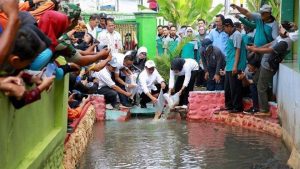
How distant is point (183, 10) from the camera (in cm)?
2433

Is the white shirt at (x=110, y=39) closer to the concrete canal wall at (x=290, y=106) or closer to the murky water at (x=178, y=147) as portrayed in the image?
the murky water at (x=178, y=147)

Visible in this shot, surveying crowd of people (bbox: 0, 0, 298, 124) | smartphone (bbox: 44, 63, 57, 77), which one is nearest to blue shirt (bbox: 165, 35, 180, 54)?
crowd of people (bbox: 0, 0, 298, 124)

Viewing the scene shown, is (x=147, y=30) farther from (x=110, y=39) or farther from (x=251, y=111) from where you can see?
(x=251, y=111)

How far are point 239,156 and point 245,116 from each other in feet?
8.77

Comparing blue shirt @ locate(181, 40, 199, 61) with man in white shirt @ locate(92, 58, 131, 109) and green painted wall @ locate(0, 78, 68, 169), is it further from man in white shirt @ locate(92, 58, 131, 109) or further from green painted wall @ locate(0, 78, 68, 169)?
green painted wall @ locate(0, 78, 68, 169)

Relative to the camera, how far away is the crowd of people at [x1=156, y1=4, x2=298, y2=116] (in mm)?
11336

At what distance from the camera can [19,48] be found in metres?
4.70

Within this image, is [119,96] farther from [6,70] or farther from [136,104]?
[6,70]

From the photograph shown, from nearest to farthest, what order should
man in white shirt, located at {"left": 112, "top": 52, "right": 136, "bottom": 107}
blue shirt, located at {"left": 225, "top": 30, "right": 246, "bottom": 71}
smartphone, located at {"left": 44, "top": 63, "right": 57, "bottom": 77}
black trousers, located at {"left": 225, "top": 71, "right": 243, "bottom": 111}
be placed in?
smartphone, located at {"left": 44, "top": 63, "right": 57, "bottom": 77}, blue shirt, located at {"left": 225, "top": 30, "right": 246, "bottom": 71}, black trousers, located at {"left": 225, "top": 71, "right": 243, "bottom": 111}, man in white shirt, located at {"left": 112, "top": 52, "right": 136, "bottom": 107}

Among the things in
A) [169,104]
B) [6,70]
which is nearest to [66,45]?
[6,70]

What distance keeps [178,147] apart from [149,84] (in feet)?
12.7

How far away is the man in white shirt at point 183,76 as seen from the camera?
13680 millimetres

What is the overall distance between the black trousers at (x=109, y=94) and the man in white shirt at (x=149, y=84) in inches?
24.1

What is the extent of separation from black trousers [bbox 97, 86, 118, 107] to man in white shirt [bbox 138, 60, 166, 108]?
2.01 ft
